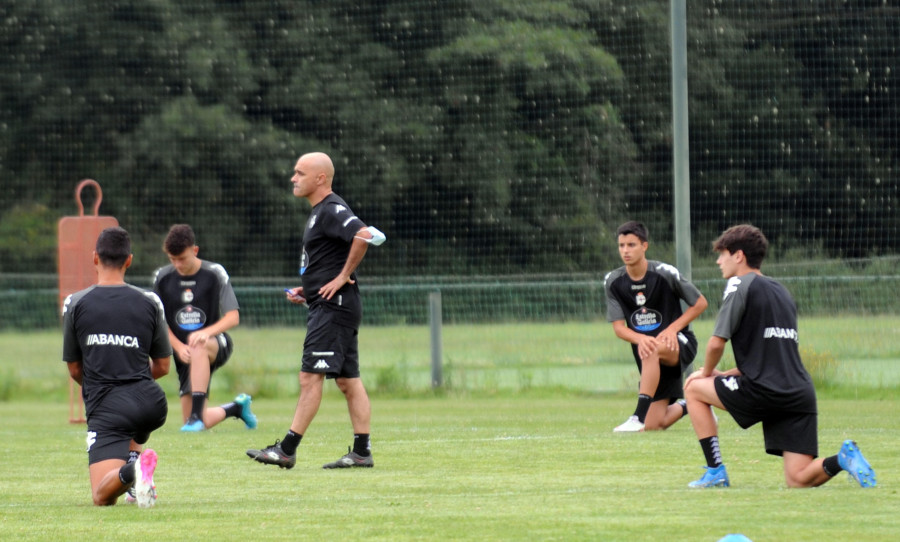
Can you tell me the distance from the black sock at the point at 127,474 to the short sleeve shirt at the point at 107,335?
446 mm

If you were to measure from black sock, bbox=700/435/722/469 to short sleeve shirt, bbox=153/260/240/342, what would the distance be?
552 centimetres

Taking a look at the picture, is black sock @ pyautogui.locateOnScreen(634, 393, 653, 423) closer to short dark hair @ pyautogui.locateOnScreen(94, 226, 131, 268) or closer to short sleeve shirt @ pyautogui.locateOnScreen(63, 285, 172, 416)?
short sleeve shirt @ pyautogui.locateOnScreen(63, 285, 172, 416)

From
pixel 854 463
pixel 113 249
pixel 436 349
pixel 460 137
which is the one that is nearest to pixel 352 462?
pixel 113 249

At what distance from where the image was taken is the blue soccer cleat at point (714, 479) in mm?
7191

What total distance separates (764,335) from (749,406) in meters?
0.36

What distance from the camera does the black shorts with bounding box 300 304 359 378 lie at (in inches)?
338

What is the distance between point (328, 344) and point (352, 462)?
730 millimetres

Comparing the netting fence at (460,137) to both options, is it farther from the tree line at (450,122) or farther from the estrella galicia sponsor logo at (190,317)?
the estrella galicia sponsor logo at (190,317)

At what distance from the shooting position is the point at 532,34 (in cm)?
2284

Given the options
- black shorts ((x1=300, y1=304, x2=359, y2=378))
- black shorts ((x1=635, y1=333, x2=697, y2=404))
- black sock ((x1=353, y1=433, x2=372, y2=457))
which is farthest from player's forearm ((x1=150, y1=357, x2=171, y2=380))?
black shorts ((x1=635, y1=333, x2=697, y2=404))

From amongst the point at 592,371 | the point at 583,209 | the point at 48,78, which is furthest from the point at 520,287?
the point at 48,78

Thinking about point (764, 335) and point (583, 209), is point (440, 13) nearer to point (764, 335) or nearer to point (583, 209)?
point (583, 209)

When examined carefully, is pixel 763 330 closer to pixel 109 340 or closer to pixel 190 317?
pixel 109 340

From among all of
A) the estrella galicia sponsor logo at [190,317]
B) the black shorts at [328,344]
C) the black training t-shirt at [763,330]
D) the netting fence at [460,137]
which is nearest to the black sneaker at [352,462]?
the black shorts at [328,344]
